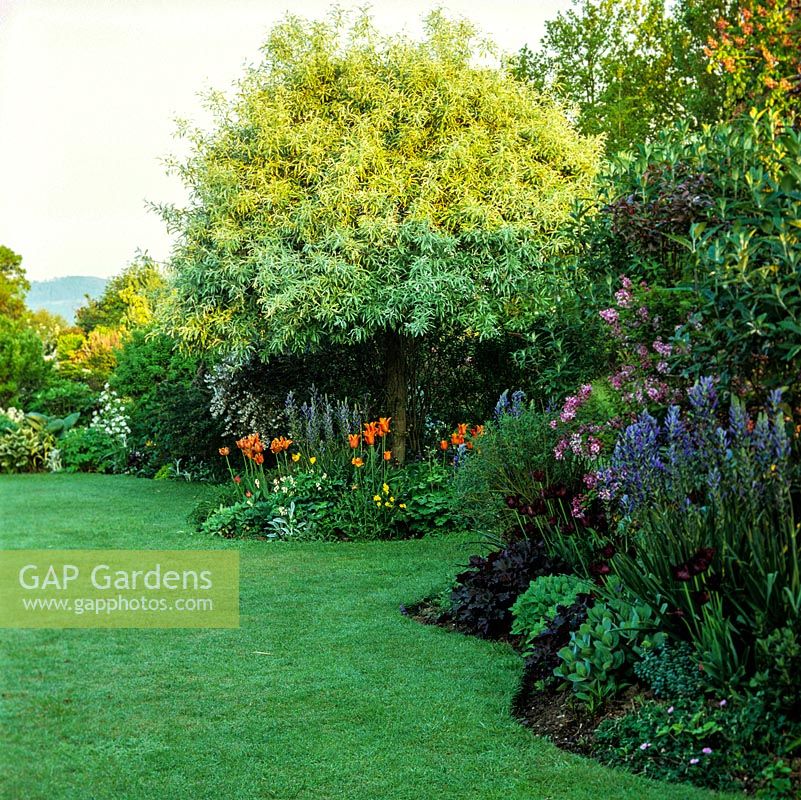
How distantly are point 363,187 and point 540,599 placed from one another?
6.35 m

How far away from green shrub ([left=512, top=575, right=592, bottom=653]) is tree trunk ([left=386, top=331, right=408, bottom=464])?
20.9 feet

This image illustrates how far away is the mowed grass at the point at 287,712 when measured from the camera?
363cm

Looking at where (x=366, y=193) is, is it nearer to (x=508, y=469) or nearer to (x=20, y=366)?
(x=508, y=469)

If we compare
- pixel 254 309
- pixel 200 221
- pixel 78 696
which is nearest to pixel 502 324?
pixel 254 309

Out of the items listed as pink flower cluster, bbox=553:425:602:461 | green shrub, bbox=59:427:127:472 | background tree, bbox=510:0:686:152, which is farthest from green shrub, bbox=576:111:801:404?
background tree, bbox=510:0:686:152

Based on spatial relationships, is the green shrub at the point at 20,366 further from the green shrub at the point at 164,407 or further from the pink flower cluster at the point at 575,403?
the pink flower cluster at the point at 575,403

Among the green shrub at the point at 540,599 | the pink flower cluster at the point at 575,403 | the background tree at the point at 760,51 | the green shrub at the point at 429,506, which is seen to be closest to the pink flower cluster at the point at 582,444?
the pink flower cluster at the point at 575,403

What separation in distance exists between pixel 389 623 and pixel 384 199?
18.3 feet

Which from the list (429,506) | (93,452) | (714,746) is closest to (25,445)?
(93,452)

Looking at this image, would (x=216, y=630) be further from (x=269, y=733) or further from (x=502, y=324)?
(x=502, y=324)

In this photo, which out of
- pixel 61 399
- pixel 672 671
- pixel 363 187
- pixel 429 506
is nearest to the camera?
pixel 672 671

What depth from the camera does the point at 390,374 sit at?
11.8 meters

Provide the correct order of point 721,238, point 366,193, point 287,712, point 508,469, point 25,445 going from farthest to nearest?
point 25,445 → point 366,193 → point 508,469 → point 721,238 → point 287,712

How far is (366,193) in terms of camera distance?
10.3 meters
